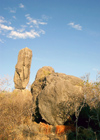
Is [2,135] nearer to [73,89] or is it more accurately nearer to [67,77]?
[73,89]

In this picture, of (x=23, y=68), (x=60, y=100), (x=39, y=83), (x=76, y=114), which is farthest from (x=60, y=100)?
(x=23, y=68)

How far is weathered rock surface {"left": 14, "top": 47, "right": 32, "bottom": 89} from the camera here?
18.4m

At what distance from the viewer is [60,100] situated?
32.1 feet

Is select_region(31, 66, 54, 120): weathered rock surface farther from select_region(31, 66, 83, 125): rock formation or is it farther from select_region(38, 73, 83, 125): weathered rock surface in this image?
select_region(38, 73, 83, 125): weathered rock surface

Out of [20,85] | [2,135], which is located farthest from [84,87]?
Answer: [20,85]

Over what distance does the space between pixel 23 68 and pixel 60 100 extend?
977 centimetres

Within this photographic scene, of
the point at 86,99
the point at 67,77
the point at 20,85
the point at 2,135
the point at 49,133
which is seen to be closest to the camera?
the point at 2,135

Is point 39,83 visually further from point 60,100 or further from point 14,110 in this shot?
point 60,100

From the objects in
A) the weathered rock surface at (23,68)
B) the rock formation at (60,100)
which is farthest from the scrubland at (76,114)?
the weathered rock surface at (23,68)

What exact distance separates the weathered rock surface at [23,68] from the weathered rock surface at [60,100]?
824cm

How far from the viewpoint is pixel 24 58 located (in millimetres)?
18453

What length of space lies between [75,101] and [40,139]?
3.06 m

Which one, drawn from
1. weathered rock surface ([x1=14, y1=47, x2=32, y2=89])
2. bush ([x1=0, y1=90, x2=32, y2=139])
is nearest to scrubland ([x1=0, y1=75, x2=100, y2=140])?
bush ([x1=0, y1=90, x2=32, y2=139])

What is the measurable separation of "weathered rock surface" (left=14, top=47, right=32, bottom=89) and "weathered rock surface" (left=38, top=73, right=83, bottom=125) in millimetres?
8244
